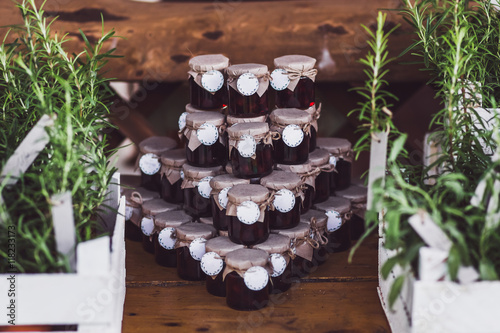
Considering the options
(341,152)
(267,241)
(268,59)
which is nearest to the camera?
(267,241)

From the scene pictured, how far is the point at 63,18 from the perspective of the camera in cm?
194

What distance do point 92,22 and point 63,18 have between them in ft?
0.30

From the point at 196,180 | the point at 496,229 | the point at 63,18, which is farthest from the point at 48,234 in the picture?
the point at 63,18

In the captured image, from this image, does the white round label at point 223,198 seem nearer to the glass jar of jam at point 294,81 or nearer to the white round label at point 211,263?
the white round label at point 211,263

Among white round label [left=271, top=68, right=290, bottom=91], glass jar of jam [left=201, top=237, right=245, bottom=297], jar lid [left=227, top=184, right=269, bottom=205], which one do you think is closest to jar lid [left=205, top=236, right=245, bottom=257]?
glass jar of jam [left=201, top=237, right=245, bottom=297]

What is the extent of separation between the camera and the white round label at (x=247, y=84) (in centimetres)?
151

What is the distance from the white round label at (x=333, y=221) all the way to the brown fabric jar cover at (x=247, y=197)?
28cm

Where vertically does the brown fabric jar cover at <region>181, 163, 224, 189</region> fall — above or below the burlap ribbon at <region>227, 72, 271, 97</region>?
below

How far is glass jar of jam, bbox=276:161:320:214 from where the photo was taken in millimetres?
1588

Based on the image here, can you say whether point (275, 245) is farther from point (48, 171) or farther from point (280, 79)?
point (48, 171)

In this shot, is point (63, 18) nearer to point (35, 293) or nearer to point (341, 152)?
point (341, 152)

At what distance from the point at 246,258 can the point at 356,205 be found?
510 millimetres

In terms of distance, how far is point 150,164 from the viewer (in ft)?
5.75

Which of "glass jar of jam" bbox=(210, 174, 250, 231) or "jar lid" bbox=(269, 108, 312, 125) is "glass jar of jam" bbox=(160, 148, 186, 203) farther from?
"jar lid" bbox=(269, 108, 312, 125)
